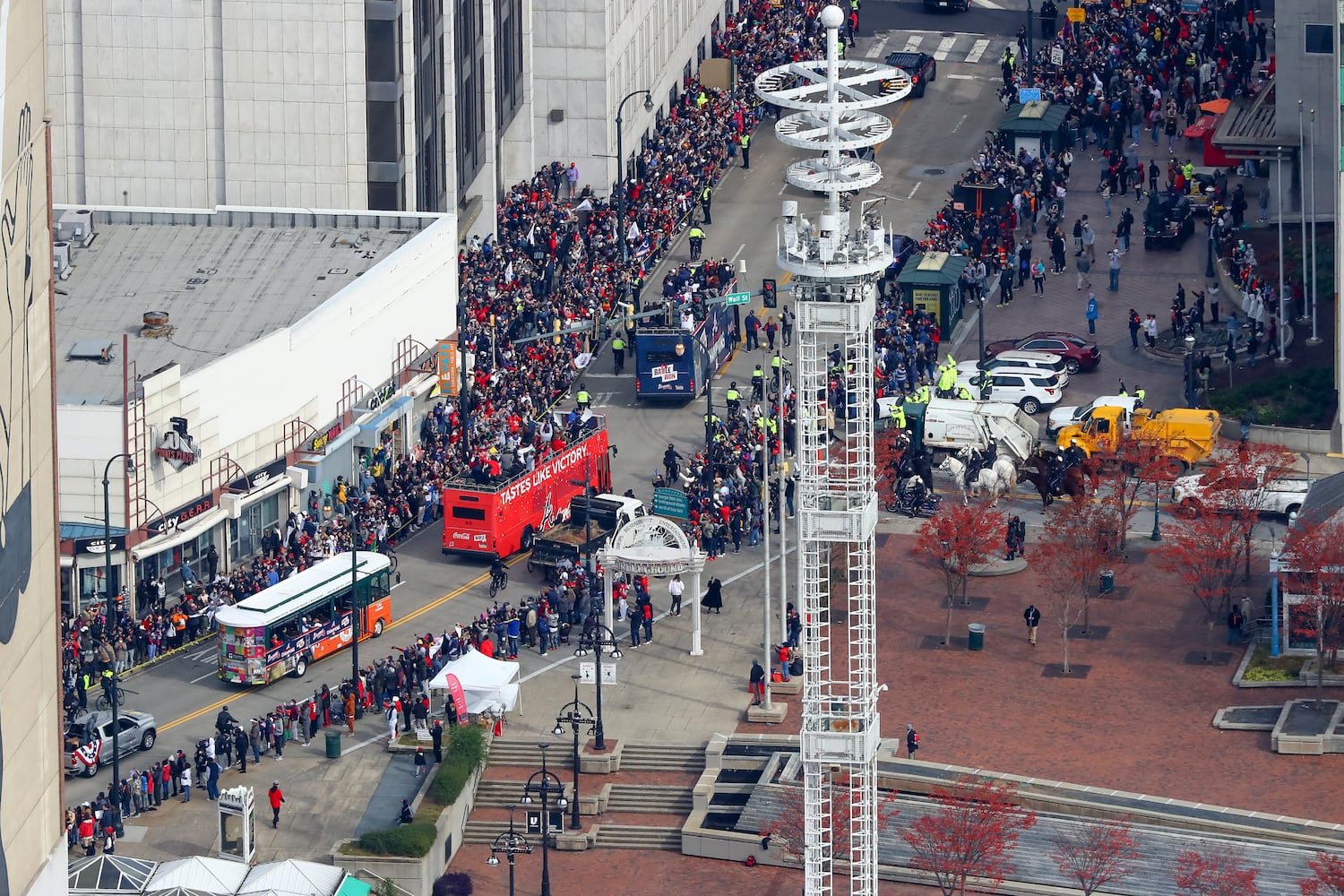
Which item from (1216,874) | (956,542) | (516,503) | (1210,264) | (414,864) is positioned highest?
(1210,264)

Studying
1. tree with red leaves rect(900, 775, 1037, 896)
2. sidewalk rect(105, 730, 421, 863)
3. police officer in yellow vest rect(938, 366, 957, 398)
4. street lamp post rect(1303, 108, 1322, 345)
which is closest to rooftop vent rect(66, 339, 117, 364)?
sidewalk rect(105, 730, 421, 863)

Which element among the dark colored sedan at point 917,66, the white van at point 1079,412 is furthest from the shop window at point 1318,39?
the dark colored sedan at point 917,66

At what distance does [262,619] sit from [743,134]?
1986 inches

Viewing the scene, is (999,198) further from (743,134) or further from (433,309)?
(433,309)

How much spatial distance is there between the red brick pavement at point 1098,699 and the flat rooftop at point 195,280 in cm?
2290

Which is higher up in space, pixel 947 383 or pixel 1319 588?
pixel 947 383

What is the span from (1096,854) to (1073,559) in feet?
53.7

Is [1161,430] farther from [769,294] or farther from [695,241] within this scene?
[695,241]

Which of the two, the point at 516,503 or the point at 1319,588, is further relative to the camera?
the point at 516,503

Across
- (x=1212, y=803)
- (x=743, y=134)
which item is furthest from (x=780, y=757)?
(x=743, y=134)

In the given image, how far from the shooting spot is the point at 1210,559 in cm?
8731

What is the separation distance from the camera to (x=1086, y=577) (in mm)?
87875

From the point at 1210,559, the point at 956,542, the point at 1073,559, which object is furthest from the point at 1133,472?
the point at 956,542

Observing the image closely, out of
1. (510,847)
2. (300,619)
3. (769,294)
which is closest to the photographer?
(510,847)
